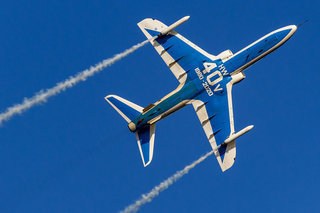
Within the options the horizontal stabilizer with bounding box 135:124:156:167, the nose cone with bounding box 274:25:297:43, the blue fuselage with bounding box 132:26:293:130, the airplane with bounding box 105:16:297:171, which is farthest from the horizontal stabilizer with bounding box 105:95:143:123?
the nose cone with bounding box 274:25:297:43

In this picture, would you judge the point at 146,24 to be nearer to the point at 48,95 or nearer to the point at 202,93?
the point at 202,93

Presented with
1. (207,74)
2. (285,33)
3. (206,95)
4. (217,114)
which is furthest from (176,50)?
(285,33)

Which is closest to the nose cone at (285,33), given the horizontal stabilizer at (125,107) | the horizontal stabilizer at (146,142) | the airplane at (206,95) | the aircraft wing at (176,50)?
the airplane at (206,95)

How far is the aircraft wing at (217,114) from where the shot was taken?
6038 centimetres

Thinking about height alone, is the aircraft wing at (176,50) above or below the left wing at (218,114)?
above

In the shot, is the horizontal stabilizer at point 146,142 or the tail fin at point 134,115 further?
the tail fin at point 134,115

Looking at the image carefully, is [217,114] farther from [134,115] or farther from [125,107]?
[125,107]

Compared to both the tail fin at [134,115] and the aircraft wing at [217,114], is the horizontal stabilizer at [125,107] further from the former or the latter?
the aircraft wing at [217,114]

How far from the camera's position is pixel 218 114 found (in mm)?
60906

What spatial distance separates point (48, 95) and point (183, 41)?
1677 cm

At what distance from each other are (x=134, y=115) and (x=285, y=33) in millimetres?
19762

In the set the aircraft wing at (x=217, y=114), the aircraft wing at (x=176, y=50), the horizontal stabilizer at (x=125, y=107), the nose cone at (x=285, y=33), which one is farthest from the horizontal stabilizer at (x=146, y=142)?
the nose cone at (x=285, y=33)

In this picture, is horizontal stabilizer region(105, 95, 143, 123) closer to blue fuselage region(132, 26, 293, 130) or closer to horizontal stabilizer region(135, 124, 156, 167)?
blue fuselage region(132, 26, 293, 130)

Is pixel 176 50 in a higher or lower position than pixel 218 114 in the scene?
higher
